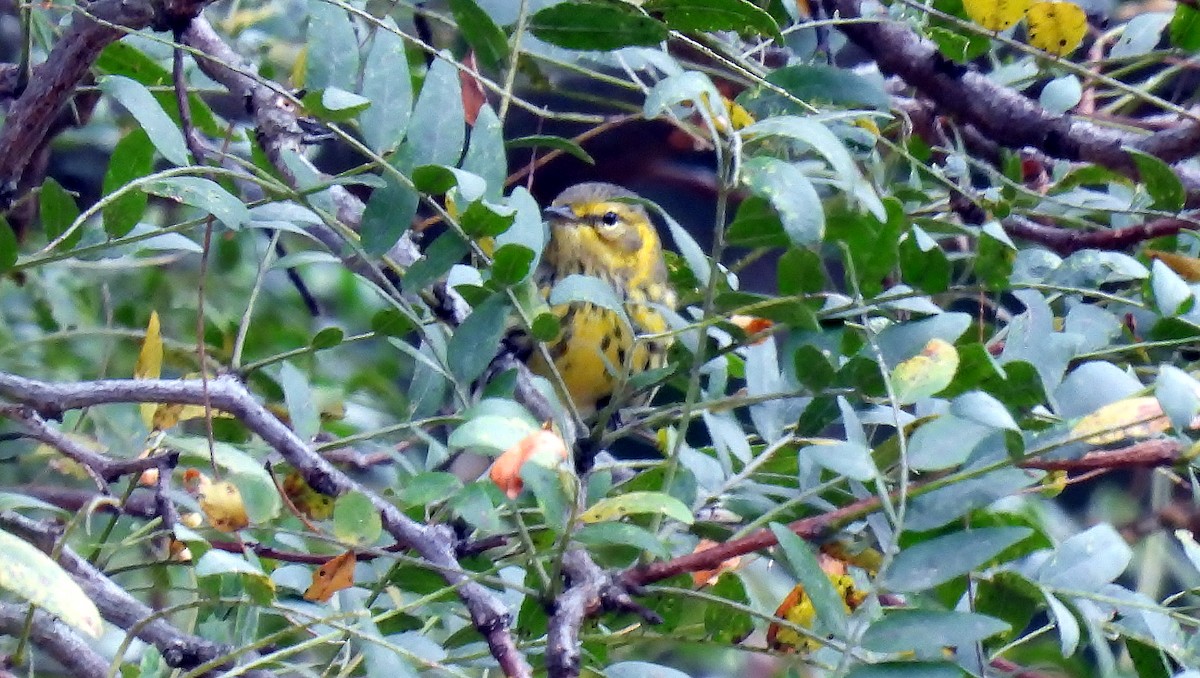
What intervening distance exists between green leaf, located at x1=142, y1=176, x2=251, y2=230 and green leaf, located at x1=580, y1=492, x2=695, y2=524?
10.7 inches

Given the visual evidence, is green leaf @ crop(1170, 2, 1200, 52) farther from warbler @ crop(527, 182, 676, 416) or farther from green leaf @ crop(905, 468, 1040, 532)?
warbler @ crop(527, 182, 676, 416)

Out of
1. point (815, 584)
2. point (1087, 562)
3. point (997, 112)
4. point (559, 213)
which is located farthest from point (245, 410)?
point (559, 213)

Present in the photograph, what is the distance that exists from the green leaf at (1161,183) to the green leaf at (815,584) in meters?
0.40

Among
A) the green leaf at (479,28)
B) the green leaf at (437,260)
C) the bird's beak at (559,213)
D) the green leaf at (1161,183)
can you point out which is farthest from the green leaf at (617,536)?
the bird's beak at (559,213)

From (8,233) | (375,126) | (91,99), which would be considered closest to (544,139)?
(375,126)

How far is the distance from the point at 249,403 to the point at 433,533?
15 cm

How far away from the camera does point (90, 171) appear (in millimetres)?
2139

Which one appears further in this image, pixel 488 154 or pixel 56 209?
pixel 56 209

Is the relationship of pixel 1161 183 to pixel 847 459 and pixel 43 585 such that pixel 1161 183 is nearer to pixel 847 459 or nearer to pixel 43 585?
pixel 847 459

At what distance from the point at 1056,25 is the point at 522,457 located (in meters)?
0.52

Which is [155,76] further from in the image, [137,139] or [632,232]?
[632,232]

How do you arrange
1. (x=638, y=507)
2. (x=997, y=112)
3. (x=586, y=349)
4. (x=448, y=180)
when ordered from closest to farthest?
1. (x=638, y=507)
2. (x=448, y=180)
3. (x=997, y=112)
4. (x=586, y=349)

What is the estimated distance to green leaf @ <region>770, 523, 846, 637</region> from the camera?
0.65m

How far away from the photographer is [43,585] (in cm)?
56
